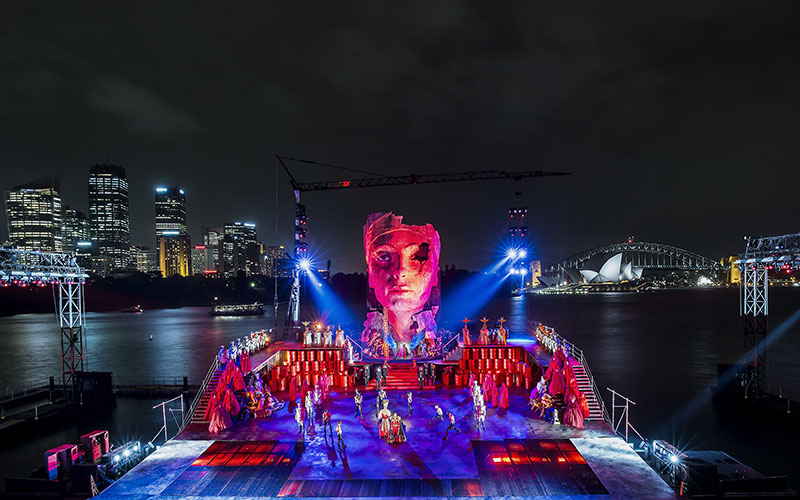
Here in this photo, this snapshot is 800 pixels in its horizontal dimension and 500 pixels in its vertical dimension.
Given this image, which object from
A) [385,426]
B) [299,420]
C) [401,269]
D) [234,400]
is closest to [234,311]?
[401,269]

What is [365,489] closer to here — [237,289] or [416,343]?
[416,343]

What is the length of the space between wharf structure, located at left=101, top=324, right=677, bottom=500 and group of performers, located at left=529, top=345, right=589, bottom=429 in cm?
42

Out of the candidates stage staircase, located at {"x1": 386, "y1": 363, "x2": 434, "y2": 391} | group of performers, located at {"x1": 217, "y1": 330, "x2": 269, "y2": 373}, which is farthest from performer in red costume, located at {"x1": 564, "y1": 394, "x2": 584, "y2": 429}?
group of performers, located at {"x1": 217, "y1": 330, "x2": 269, "y2": 373}

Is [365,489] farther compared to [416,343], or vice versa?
[416,343]

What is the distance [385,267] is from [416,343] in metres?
5.54

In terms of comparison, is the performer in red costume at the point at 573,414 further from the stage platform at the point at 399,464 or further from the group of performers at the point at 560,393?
the stage platform at the point at 399,464

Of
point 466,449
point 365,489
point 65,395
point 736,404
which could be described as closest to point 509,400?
point 466,449

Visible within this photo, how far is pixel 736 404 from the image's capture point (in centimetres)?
3117

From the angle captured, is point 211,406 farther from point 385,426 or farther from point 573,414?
point 573,414

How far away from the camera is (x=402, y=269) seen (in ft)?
100

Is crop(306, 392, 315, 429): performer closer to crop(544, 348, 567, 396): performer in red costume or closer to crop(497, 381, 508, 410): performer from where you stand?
crop(497, 381, 508, 410): performer

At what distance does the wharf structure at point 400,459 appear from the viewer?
14281 mm

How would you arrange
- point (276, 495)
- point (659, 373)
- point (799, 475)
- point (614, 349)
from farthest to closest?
point (614, 349)
point (659, 373)
point (799, 475)
point (276, 495)

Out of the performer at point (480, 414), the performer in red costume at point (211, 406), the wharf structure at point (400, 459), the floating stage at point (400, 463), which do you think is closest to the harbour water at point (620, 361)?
the performer in red costume at point (211, 406)
